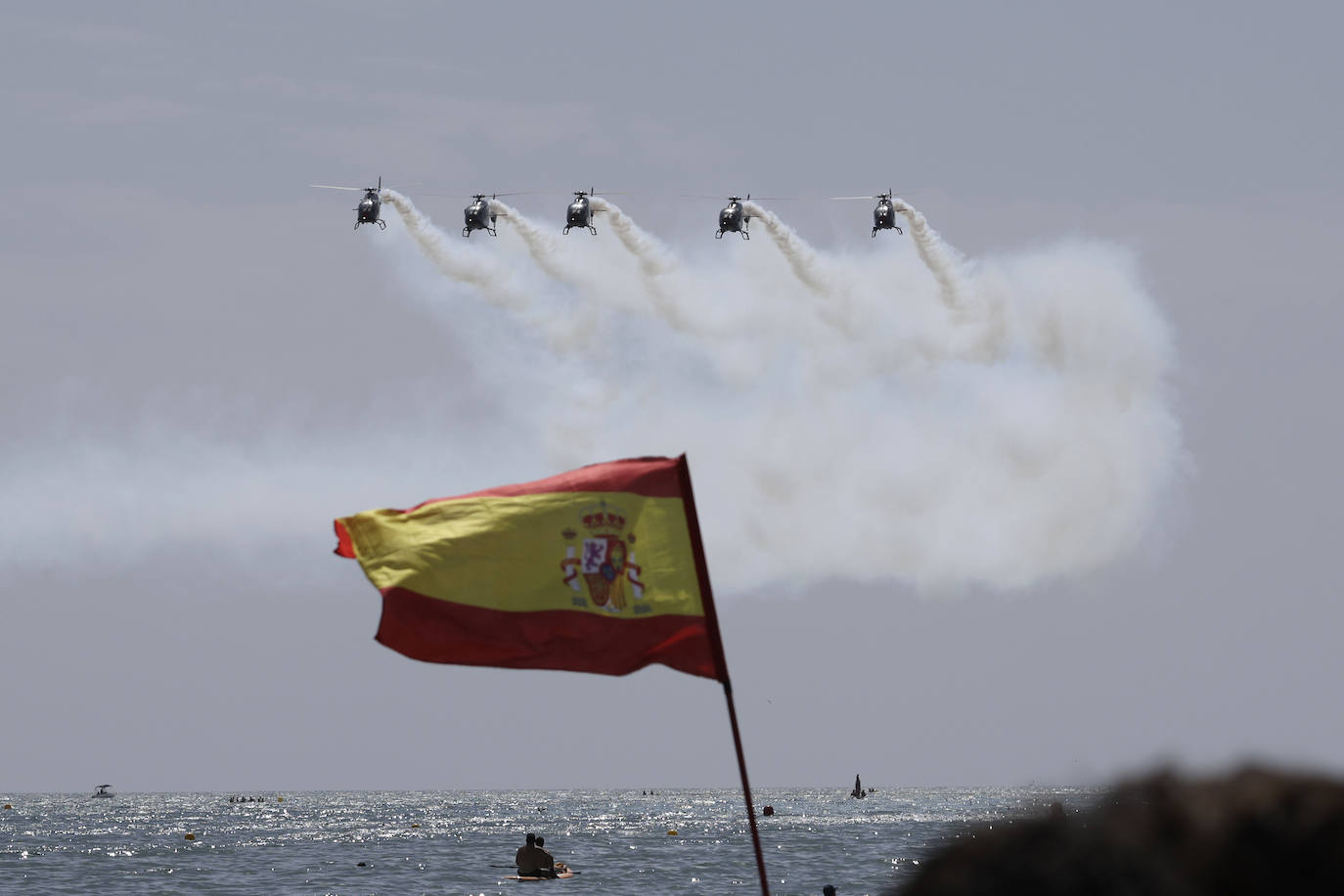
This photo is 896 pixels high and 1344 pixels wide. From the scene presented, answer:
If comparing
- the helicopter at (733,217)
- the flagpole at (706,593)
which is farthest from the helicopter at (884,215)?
the flagpole at (706,593)

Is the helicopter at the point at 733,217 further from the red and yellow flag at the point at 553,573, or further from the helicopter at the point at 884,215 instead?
the red and yellow flag at the point at 553,573

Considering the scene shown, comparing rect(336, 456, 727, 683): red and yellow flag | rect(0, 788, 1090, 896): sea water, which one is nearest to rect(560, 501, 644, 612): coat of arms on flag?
rect(336, 456, 727, 683): red and yellow flag

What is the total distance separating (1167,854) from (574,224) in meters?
78.3

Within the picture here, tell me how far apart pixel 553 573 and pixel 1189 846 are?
9.21 m

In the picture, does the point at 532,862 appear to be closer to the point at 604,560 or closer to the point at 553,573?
the point at 604,560

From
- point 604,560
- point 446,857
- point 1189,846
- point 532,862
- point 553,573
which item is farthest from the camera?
point 446,857

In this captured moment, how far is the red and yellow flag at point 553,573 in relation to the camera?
12992 millimetres

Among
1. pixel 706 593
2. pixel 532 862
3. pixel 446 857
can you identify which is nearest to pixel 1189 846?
pixel 706 593

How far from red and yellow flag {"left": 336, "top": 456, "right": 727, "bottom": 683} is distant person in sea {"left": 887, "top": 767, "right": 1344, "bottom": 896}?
8.76 metres

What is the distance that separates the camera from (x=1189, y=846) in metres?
4.15

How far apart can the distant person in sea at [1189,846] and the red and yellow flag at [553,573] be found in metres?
8.76

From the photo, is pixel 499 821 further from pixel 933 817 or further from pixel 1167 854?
pixel 1167 854

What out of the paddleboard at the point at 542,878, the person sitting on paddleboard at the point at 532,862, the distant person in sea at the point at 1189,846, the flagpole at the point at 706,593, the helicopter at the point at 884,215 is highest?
the helicopter at the point at 884,215

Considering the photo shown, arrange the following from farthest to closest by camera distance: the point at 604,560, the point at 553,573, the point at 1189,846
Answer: the point at 604,560, the point at 553,573, the point at 1189,846
